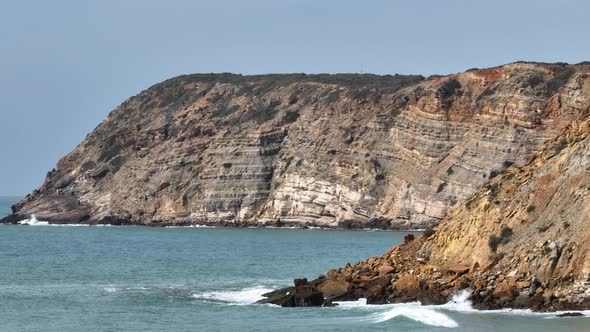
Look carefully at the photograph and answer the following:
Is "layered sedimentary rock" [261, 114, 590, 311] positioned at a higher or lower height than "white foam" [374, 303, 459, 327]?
higher

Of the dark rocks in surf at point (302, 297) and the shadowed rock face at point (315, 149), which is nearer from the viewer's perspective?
the dark rocks in surf at point (302, 297)

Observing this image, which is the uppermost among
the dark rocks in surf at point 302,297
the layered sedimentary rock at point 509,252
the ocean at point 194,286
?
the layered sedimentary rock at point 509,252

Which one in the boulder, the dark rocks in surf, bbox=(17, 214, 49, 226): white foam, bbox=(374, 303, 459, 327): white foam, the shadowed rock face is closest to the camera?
bbox=(374, 303, 459, 327): white foam

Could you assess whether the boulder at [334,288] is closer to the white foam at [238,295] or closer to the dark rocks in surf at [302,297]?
the dark rocks in surf at [302,297]

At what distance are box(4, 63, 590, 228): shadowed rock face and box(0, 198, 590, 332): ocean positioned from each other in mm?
10501

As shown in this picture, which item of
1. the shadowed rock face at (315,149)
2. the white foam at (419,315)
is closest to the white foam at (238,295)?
the white foam at (419,315)

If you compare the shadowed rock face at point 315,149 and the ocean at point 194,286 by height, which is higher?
the shadowed rock face at point 315,149

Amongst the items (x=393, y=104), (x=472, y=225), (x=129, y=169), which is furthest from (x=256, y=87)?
(x=472, y=225)

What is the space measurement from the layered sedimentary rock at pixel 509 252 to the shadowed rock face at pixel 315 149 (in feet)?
181

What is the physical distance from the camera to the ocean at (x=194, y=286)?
36.0 meters

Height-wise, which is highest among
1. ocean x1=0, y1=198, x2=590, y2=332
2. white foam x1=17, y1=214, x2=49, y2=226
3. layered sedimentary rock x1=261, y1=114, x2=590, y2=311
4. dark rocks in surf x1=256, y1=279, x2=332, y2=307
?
layered sedimentary rock x1=261, y1=114, x2=590, y2=311

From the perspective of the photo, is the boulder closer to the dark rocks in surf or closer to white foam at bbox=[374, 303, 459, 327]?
the dark rocks in surf

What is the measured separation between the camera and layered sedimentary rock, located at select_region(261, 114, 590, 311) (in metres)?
35.4

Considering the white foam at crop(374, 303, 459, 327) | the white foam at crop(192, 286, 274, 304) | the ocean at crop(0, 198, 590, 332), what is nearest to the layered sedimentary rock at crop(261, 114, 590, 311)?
the ocean at crop(0, 198, 590, 332)
